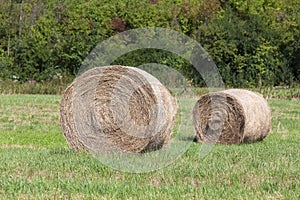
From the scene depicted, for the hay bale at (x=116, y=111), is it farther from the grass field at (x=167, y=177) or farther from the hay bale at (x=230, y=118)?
the hay bale at (x=230, y=118)

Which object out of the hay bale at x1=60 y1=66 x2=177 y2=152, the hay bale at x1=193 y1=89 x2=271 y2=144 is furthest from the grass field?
the hay bale at x1=193 y1=89 x2=271 y2=144

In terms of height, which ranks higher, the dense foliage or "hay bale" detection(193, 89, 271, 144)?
"hay bale" detection(193, 89, 271, 144)

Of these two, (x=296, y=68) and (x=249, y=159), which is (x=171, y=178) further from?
(x=296, y=68)

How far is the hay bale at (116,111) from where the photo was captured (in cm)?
952

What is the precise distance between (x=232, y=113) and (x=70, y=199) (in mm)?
6450

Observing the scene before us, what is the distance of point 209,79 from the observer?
29.7 m

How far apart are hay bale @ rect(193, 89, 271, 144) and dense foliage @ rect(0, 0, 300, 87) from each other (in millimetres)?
16600

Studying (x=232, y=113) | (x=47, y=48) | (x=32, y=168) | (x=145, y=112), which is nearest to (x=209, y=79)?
(x=47, y=48)

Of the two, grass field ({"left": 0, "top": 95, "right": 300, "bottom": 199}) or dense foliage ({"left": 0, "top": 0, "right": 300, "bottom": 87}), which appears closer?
grass field ({"left": 0, "top": 95, "right": 300, "bottom": 199})

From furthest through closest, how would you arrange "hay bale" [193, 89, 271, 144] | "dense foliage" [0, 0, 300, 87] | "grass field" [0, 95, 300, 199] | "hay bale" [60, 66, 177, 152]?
"dense foliage" [0, 0, 300, 87] < "hay bale" [193, 89, 271, 144] < "hay bale" [60, 66, 177, 152] < "grass field" [0, 95, 300, 199]

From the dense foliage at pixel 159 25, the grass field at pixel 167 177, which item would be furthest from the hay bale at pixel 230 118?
the dense foliage at pixel 159 25

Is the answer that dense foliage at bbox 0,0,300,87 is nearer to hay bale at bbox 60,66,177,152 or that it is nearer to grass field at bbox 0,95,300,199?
hay bale at bbox 60,66,177,152

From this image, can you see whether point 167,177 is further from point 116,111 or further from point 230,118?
point 230,118

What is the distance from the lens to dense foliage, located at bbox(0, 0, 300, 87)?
108ft
